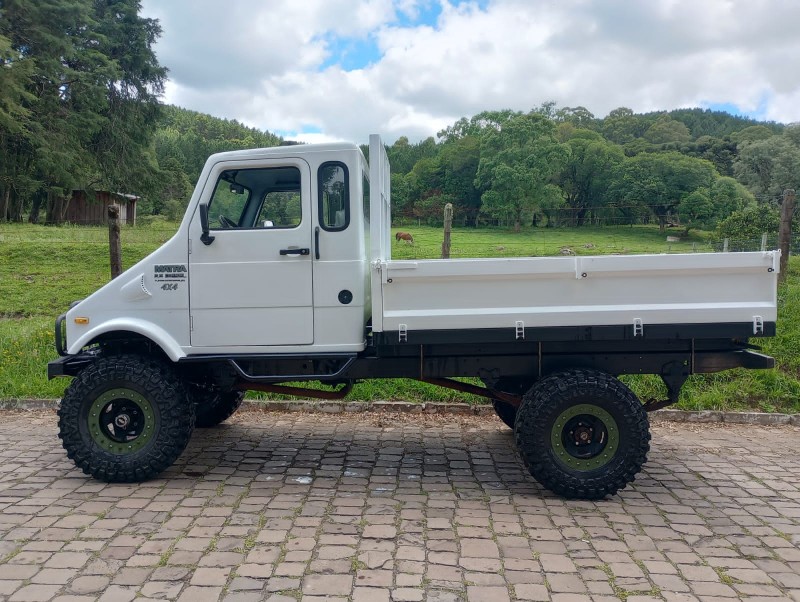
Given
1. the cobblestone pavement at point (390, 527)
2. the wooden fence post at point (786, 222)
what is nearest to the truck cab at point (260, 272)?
the cobblestone pavement at point (390, 527)

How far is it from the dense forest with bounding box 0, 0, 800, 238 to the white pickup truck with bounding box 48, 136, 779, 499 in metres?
2.10

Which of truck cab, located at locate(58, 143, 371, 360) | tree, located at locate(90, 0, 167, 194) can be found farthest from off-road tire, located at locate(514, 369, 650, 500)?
tree, located at locate(90, 0, 167, 194)

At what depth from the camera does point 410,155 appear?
1073 cm

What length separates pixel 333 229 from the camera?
4.82 meters

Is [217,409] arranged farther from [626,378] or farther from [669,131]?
[669,131]

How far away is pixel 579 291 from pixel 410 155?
6.65 m

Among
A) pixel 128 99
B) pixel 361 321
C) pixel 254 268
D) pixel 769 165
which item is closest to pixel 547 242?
pixel 361 321

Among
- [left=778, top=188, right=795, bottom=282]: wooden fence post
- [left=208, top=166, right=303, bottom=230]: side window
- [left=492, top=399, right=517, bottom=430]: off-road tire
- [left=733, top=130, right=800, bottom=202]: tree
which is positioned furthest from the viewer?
[left=733, top=130, right=800, bottom=202]: tree

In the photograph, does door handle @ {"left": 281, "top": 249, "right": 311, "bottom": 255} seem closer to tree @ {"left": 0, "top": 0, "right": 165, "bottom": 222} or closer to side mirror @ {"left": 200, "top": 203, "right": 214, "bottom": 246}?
side mirror @ {"left": 200, "top": 203, "right": 214, "bottom": 246}

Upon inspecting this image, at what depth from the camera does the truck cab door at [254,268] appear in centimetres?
484

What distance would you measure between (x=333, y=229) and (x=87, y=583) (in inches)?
109

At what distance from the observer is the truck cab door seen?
4844mm

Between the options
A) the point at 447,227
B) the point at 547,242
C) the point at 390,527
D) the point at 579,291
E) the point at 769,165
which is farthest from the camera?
the point at 769,165

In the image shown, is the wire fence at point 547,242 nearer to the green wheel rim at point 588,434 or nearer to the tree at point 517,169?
the tree at point 517,169
